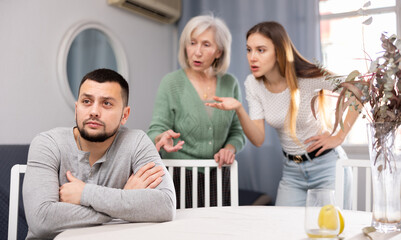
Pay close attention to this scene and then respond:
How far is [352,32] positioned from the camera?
Answer: 10.6 ft

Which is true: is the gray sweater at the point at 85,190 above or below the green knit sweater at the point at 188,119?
below

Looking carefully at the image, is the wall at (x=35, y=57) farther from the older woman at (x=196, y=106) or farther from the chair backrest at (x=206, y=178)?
the chair backrest at (x=206, y=178)

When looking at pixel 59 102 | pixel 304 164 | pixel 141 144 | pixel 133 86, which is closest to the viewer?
pixel 141 144

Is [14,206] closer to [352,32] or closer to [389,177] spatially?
[389,177]

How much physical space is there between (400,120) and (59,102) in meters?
2.33

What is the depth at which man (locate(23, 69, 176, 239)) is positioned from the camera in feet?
3.87

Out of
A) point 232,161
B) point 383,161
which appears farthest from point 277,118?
point 383,161

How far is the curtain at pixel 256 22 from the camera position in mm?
3299

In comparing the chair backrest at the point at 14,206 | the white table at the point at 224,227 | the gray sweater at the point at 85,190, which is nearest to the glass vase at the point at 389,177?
the white table at the point at 224,227

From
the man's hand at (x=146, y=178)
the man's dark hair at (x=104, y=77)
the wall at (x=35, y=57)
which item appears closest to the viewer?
the man's hand at (x=146, y=178)

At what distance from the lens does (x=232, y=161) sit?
1758mm

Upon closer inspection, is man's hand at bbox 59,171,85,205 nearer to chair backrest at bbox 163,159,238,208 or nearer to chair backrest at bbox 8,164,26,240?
chair backrest at bbox 8,164,26,240

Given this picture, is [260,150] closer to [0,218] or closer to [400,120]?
[0,218]

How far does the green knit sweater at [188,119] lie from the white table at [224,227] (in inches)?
30.4
